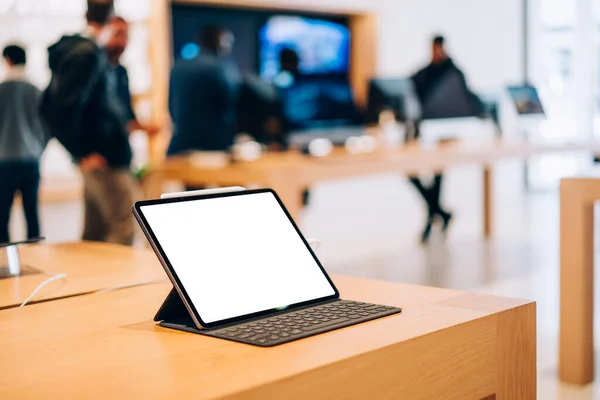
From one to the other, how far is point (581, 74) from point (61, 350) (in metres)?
8.91

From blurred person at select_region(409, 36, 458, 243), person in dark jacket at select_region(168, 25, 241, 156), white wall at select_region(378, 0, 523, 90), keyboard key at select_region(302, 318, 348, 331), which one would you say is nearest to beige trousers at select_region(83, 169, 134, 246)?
person in dark jacket at select_region(168, 25, 241, 156)

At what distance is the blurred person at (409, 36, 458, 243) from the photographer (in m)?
5.72

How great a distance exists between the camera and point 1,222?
4574 mm

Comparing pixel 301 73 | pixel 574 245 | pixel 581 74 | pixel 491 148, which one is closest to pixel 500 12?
pixel 581 74

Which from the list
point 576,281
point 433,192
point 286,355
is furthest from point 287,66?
point 286,355

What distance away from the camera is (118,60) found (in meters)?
4.37

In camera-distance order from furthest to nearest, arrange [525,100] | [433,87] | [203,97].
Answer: [525,100]
[433,87]
[203,97]

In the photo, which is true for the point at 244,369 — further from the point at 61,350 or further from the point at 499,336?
the point at 499,336

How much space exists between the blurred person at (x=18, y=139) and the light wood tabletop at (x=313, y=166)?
74cm

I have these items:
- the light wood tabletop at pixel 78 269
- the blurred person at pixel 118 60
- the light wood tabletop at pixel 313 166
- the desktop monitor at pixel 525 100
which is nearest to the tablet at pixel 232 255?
the light wood tabletop at pixel 78 269

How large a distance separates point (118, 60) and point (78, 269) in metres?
2.85

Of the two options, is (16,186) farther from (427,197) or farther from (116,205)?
(427,197)

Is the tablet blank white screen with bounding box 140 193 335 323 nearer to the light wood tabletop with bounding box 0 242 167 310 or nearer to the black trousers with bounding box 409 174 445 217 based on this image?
the light wood tabletop with bounding box 0 242 167 310

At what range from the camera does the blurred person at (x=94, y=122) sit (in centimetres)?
362
